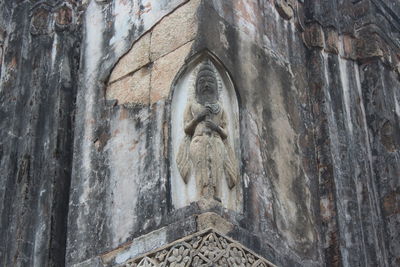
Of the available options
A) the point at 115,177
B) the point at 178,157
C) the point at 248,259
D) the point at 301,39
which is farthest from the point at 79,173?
the point at 301,39

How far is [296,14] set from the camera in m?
14.6

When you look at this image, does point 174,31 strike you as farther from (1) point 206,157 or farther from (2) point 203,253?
(2) point 203,253

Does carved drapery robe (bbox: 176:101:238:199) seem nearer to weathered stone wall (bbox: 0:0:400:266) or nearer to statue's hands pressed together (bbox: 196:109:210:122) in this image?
statue's hands pressed together (bbox: 196:109:210:122)

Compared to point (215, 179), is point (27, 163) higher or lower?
higher

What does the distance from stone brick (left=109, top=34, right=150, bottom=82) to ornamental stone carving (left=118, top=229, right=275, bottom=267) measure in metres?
2.43

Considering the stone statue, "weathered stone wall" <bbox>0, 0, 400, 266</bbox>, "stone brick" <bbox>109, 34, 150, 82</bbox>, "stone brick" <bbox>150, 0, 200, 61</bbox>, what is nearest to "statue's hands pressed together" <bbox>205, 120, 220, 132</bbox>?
the stone statue

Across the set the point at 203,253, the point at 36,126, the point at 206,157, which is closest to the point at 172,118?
the point at 206,157

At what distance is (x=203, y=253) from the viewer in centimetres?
1130

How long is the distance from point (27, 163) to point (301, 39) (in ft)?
11.9

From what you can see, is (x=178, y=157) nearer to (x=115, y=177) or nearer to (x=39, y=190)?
(x=115, y=177)

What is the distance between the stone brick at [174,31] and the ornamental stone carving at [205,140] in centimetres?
39

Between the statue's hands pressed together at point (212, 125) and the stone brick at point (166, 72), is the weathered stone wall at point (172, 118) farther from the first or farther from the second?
the statue's hands pressed together at point (212, 125)

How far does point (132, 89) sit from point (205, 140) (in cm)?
145

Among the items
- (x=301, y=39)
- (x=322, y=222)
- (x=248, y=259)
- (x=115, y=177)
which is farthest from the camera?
(x=301, y=39)
